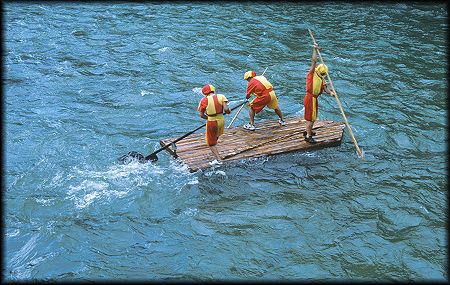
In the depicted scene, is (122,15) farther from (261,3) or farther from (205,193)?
(205,193)

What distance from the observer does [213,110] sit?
429 inches

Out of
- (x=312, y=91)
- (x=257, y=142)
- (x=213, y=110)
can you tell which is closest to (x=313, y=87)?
(x=312, y=91)

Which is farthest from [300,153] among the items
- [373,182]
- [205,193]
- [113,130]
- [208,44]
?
[208,44]

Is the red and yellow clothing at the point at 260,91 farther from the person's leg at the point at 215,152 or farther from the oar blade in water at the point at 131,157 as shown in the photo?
the oar blade in water at the point at 131,157

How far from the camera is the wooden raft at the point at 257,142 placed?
11.6 meters

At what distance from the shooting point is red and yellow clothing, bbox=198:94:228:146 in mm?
10898

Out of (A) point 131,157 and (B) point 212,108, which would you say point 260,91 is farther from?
(A) point 131,157

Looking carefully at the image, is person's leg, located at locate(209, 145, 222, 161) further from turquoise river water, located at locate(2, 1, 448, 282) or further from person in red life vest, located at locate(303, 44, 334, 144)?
person in red life vest, located at locate(303, 44, 334, 144)

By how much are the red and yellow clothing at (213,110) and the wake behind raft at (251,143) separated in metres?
0.66

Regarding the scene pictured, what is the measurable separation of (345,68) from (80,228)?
1209 centimetres

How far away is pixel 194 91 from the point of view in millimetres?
16469

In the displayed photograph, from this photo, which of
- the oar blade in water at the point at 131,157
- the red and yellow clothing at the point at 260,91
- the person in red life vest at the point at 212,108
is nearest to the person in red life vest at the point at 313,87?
the red and yellow clothing at the point at 260,91

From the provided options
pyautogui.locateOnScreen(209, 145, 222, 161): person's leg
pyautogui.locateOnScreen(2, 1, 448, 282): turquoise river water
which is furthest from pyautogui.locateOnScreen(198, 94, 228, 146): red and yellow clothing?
pyautogui.locateOnScreen(2, 1, 448, 282): turquoise river water

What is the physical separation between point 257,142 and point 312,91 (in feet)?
6.02
